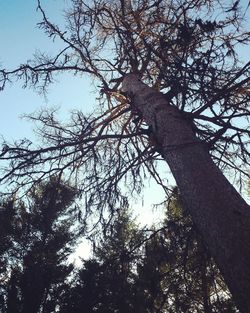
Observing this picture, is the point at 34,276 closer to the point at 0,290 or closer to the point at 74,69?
the point at 0,290

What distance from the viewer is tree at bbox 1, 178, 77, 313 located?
38.1 feet

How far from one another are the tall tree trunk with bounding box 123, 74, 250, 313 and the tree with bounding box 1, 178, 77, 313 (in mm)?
6881

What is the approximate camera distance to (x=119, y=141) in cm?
596

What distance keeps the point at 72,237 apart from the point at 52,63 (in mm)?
11486

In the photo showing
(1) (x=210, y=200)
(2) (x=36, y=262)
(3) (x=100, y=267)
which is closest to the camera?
(1) (x=210, y=200)

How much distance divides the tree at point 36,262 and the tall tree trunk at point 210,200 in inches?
271

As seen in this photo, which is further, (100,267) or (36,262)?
(36,262)

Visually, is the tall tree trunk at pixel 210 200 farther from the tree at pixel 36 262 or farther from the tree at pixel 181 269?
the tree at pixel 36 262

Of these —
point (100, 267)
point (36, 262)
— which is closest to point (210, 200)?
point (100, 267)

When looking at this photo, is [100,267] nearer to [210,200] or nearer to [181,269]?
[181,269]

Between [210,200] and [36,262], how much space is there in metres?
11.6

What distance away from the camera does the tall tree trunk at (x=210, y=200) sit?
196 centimetres

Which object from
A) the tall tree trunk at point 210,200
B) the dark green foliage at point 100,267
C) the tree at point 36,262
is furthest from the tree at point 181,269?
the tree at point 36,262

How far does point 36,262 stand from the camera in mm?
12617
